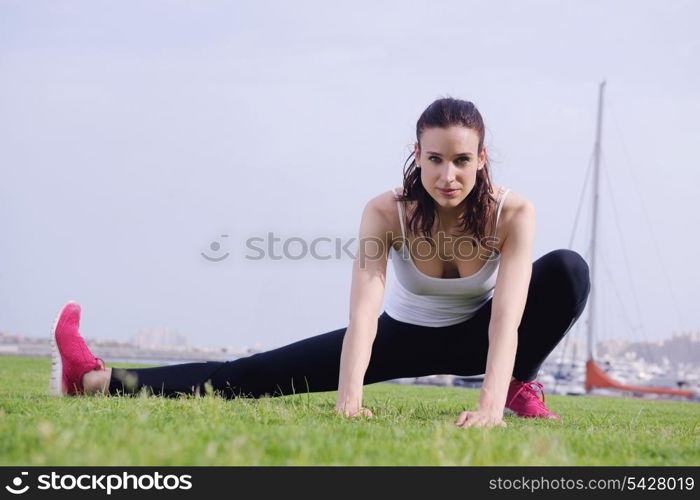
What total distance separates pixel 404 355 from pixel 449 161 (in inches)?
67.7

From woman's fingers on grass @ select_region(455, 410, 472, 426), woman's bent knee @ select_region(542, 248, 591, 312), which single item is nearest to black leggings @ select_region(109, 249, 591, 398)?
woman's bent knee @ select_region(542, 248, 591, 312)

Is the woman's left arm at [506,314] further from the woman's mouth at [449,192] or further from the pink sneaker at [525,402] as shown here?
the pink sneaker at [525,402]

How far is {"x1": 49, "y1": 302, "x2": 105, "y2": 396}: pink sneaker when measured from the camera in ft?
18.2

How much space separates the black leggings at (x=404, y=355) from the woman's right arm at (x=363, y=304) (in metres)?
0.86

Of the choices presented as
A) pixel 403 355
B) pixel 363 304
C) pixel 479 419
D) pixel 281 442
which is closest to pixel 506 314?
pixel 479 419

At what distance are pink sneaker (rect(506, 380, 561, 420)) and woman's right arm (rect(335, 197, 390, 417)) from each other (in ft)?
4.63

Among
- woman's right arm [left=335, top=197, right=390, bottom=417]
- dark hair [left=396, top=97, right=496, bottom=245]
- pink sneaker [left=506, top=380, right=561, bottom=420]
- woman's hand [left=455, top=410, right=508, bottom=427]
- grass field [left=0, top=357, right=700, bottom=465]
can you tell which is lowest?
pink sneaker [left=506, top=380, right=561, bottom=420]

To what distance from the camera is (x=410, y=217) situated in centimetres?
487

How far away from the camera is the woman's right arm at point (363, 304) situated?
433 centimetres

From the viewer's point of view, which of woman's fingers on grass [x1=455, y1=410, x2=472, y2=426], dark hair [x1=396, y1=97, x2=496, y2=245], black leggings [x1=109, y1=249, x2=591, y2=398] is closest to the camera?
A: woman's fingers on grass [x1=455, y1=410, x2=472, y2=426]

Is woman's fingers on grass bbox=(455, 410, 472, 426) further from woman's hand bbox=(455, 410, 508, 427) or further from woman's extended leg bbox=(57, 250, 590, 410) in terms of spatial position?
woman's extended leg bbox=(57, 250, 590, 410)
